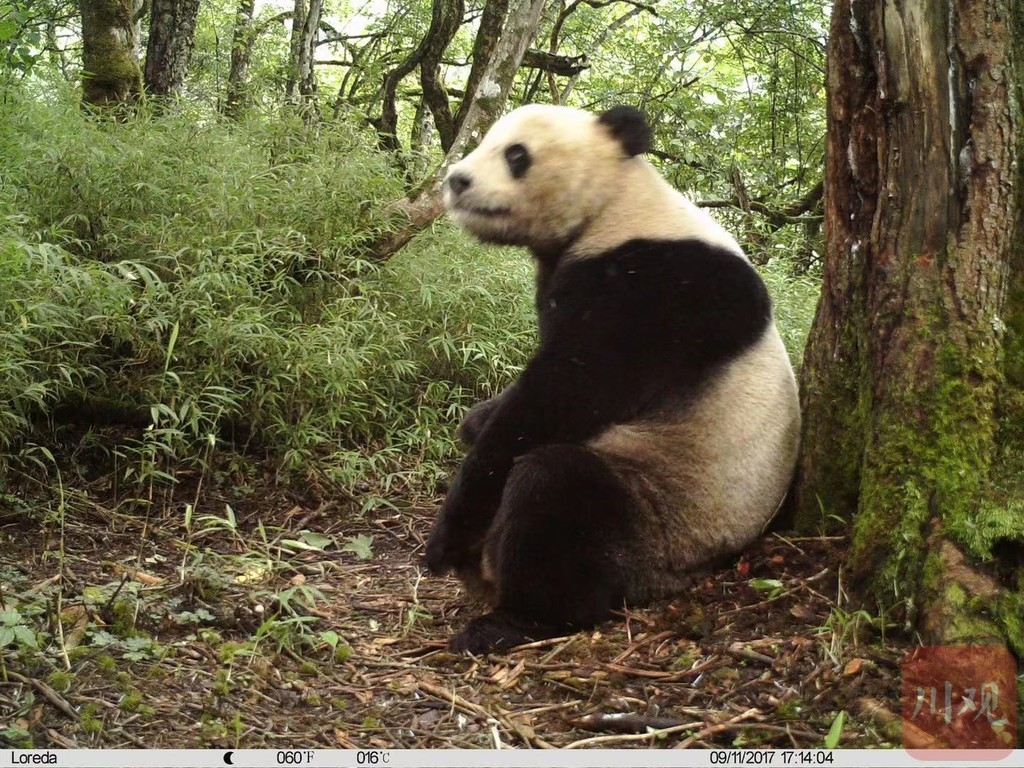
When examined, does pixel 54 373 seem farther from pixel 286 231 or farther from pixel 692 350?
pixel 692 350

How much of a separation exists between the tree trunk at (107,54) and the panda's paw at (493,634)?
599 centimetres

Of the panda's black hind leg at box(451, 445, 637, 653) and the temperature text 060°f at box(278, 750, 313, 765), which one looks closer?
the temperature text 060°f at box(278, 750, 313, 765)

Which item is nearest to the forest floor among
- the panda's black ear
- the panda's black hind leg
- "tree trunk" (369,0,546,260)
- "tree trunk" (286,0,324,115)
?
the panda's black hind leg

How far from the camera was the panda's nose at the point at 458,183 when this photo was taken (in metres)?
4.39

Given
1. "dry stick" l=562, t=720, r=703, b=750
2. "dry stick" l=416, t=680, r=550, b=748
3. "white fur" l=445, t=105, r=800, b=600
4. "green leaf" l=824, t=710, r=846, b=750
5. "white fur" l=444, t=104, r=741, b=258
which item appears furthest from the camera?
"white fur" l=444, t=104, r=741, b=258

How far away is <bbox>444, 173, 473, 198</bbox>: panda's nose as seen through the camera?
4391mm

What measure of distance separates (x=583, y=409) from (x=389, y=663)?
50.2 inches

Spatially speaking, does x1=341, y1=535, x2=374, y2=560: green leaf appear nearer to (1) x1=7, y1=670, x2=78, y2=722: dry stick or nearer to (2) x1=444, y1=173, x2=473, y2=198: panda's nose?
(2) x1=444, y1=173, x2=473, y2=198: panda's nose

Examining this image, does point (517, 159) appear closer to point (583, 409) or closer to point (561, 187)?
point (561, 187)

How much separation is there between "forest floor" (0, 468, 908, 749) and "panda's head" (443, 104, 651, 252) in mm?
1725

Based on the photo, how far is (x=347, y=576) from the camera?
4.73 meters

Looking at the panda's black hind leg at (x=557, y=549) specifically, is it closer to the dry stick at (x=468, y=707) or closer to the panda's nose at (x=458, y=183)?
the dry stick at (x=468, y=707)

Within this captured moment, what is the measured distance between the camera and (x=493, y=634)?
12.4 ft

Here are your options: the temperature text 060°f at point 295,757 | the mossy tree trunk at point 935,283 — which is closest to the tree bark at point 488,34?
the mossy tree trunk at point 935,283
